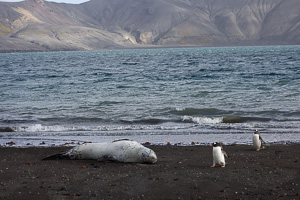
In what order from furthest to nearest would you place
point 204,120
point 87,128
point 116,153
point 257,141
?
1. point 204,120
2. point 87,128
3. point 257,141
4. point 116,153

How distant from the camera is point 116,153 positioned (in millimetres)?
11508

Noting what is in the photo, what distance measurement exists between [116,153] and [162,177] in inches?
87.3

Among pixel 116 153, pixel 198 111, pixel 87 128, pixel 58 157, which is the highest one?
pixel 116 153

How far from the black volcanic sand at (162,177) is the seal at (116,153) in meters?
0.22

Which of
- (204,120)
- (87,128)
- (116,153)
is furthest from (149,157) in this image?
(204,120)

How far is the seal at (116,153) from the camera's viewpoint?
36.8ft

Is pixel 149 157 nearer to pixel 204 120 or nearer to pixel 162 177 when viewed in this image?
pixel 162 177

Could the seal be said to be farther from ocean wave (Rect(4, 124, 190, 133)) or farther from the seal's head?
ocean wave (Rect(4, 124, 190, 133))

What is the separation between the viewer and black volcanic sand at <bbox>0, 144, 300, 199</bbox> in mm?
8586

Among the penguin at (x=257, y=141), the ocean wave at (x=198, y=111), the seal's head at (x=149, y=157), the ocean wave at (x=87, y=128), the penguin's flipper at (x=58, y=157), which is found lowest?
the ocean wave at (x=87, y=128)

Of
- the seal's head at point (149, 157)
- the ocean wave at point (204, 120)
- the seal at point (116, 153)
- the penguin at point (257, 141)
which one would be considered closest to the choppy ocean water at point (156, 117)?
the ocean wave at point (204, 120)

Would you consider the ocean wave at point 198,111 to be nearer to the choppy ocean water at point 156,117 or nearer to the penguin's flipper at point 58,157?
the choppy ocean water at point 156,117

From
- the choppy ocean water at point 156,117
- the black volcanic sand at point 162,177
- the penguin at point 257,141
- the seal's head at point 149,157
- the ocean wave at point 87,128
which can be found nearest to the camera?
the black volcanic sand at point 162,177

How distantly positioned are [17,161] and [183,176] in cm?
523
